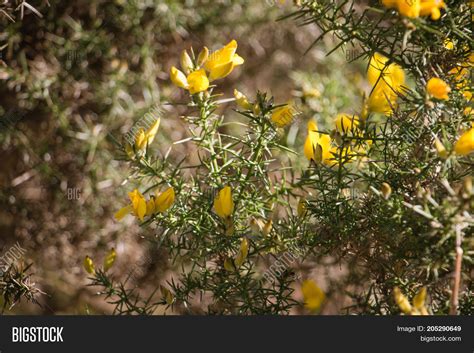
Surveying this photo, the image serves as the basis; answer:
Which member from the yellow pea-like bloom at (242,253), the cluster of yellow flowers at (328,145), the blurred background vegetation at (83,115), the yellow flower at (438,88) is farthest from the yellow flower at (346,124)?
the blurred background vegetation at (83,115)

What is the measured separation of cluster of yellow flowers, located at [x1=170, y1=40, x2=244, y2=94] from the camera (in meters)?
1.15

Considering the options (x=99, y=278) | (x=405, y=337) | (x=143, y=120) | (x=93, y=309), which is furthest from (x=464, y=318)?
(x=93, y=309)

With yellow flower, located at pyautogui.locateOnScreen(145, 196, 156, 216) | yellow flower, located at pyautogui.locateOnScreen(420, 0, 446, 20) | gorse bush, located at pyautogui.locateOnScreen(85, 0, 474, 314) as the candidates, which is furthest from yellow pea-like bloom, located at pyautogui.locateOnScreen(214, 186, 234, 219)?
yellow flower, located at pyautogui.locateOnScreen(420, 0, 446, 20)

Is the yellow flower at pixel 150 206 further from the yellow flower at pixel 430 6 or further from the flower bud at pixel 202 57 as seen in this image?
the yellow flower at pixel 430 6

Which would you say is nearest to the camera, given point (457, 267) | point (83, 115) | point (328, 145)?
point (457, 267)

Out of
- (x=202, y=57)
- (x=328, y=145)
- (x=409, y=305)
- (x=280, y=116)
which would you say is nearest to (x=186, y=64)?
(x=202, y=57)

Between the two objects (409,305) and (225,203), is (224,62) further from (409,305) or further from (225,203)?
(409,305)

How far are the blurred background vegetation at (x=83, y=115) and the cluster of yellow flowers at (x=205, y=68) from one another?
23.8 inches

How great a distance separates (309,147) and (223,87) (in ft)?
3.34

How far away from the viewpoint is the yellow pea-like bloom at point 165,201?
1140mm

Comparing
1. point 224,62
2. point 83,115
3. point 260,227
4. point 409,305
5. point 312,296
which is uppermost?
point 83,115

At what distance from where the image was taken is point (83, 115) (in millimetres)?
1837

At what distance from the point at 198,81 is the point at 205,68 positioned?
56 mm

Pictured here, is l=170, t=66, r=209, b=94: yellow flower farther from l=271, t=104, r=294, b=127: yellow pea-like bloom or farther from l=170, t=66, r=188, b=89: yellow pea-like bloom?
l=271, t=104, r=294, b=127: yellow pea-like bloom
